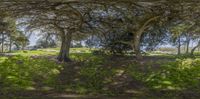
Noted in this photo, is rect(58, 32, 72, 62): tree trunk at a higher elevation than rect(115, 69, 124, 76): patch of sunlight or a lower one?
higher

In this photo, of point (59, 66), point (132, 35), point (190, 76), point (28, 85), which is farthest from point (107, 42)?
point (28, 85)

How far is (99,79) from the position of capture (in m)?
23.4

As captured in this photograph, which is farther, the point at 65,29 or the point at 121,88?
the point at 65,29

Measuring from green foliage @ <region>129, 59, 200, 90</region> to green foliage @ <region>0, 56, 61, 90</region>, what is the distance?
5.03 m

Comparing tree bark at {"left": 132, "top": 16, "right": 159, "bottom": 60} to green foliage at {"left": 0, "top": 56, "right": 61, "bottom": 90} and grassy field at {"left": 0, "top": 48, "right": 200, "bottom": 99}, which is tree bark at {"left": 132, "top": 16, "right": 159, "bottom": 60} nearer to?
grassy field at {"left": 0, "top": 48, "right": 200, "bottom": 99}

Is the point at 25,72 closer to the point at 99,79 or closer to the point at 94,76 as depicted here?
the point at 94,76

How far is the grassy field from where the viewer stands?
19.0 m

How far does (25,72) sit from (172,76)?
8.66 m

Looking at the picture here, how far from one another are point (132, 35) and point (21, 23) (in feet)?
27.4

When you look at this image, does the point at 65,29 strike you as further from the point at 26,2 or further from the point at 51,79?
the point at 26,2

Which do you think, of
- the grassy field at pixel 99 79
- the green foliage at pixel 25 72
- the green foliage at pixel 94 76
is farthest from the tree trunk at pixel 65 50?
the green foliage at pixel 94 76

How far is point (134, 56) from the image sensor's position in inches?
1235

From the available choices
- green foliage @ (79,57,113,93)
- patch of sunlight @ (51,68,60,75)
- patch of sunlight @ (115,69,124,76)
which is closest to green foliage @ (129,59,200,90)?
patch of sunlight @ (115,69,124,76)

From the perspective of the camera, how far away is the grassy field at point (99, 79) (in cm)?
1902
